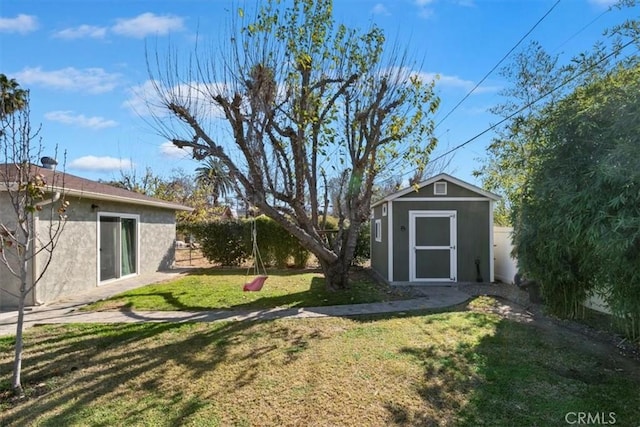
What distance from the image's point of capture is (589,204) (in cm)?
344

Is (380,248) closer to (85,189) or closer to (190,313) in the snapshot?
(190,313)

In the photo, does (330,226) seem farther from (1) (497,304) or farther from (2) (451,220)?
(1) (497,304)

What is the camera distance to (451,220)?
1108 cm

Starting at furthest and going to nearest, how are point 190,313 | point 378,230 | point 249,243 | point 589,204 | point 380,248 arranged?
1. point 249,243
2. point 378,230
3. point 380,248
4. point 190,313
5. point 589,204

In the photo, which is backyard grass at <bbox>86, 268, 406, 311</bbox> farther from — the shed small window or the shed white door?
the shed small window

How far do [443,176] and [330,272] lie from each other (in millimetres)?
4440

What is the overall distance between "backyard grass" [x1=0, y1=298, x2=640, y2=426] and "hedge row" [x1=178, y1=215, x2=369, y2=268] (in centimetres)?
875

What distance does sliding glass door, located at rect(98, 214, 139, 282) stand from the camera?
1072cm

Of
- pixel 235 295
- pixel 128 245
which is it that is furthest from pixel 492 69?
pixel 128 245

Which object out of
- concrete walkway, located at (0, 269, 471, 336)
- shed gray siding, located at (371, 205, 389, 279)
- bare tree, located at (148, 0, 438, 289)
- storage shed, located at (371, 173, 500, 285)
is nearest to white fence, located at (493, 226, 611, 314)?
storage shed, located at (371, 173, 500, 285)

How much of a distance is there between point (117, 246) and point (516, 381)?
1111cm

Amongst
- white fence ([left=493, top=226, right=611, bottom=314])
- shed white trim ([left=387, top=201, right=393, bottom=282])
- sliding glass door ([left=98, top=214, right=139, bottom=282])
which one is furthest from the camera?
shed white trim ([left=387, top=201, right=393, bottom=282])

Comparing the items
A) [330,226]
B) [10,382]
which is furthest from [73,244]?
[330,226]

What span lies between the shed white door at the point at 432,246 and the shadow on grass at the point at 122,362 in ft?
19.9
